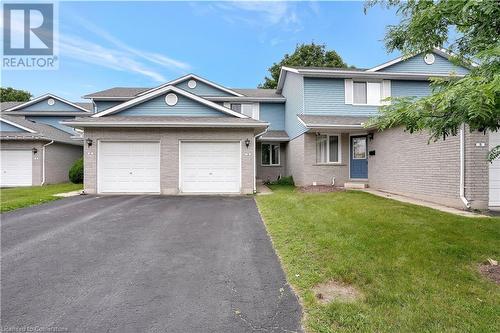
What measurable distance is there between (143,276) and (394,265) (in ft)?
12.5

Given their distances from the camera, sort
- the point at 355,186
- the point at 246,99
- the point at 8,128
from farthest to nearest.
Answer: the point at 246,99 → the point at 8,128 → the point at 355,186

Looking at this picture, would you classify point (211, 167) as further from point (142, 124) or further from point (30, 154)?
point (30, 154)

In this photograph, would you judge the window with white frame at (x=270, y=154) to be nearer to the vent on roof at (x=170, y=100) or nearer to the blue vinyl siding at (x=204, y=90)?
the blue vinyl siding at (x=204, y=90)

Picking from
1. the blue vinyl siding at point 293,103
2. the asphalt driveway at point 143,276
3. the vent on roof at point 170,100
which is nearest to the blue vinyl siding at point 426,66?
the blue vinyl siding at point 293,103

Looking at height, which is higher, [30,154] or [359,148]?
[359,148]

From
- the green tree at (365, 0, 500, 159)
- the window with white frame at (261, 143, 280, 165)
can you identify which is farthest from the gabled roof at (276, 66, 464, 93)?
the green tree at (365, 0, 500, 159)

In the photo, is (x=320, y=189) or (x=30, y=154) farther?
(x=30, y=154)

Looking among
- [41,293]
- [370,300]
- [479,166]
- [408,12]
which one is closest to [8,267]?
[41,293]

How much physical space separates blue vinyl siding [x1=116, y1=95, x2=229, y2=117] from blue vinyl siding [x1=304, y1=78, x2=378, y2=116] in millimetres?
5025

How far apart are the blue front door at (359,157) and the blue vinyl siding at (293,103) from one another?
9.82ft

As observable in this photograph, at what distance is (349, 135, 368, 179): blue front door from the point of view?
14000mm

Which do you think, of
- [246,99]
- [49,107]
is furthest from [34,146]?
[246,99]

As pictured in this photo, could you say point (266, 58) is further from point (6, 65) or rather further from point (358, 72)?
point (6, 65)

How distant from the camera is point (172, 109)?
12898 millimetres
